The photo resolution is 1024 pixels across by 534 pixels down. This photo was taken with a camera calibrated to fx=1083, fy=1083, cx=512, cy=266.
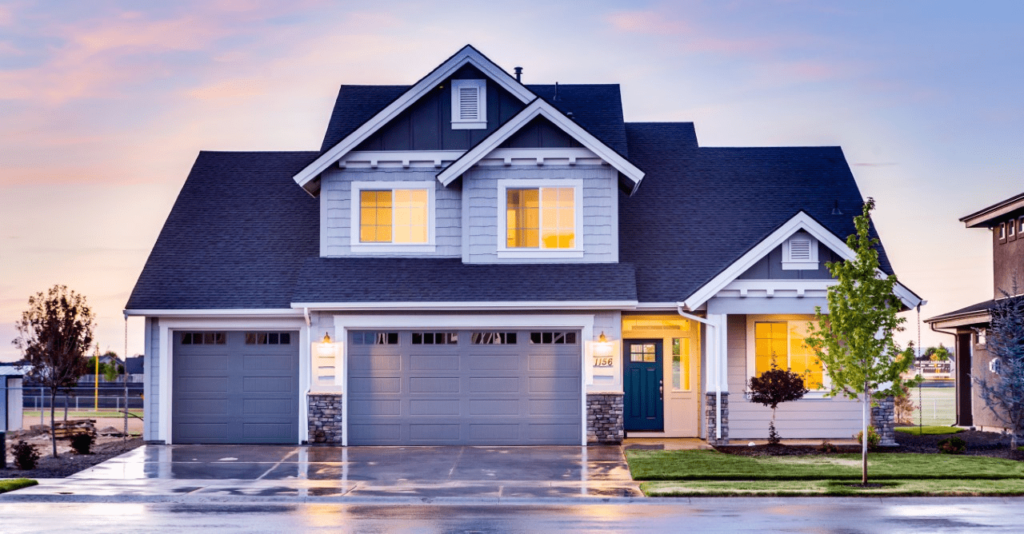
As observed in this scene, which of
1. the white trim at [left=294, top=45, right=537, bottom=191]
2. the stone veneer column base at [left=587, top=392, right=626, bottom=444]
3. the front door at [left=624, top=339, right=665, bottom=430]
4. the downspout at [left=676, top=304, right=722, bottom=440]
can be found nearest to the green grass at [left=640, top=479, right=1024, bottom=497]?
the downspout at [left=676, top=304, right=722, bottom=440]

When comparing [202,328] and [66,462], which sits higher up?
[202,328]

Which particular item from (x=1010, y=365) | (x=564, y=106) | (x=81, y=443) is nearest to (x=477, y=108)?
(x=564, y=106)

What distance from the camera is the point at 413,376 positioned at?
23.5 m

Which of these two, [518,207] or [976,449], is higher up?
[518,207]

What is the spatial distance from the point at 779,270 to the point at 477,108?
765cm

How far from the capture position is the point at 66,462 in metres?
21.1

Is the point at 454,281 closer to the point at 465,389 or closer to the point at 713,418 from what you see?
the point at 465,389

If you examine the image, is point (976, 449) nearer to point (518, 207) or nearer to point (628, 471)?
point (628, 471)

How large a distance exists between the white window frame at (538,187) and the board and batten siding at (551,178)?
7 centimetres

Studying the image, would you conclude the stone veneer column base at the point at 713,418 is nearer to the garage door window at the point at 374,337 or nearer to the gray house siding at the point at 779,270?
the gray house siding at the point at 779,270

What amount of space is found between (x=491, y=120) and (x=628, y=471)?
924 centimetres

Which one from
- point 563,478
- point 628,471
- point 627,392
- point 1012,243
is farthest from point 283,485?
point 1012,243

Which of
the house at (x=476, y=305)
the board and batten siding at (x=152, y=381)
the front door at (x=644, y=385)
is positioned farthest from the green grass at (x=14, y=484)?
the front door at (x=644, y=385)

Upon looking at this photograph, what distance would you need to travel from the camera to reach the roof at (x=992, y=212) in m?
26.4
